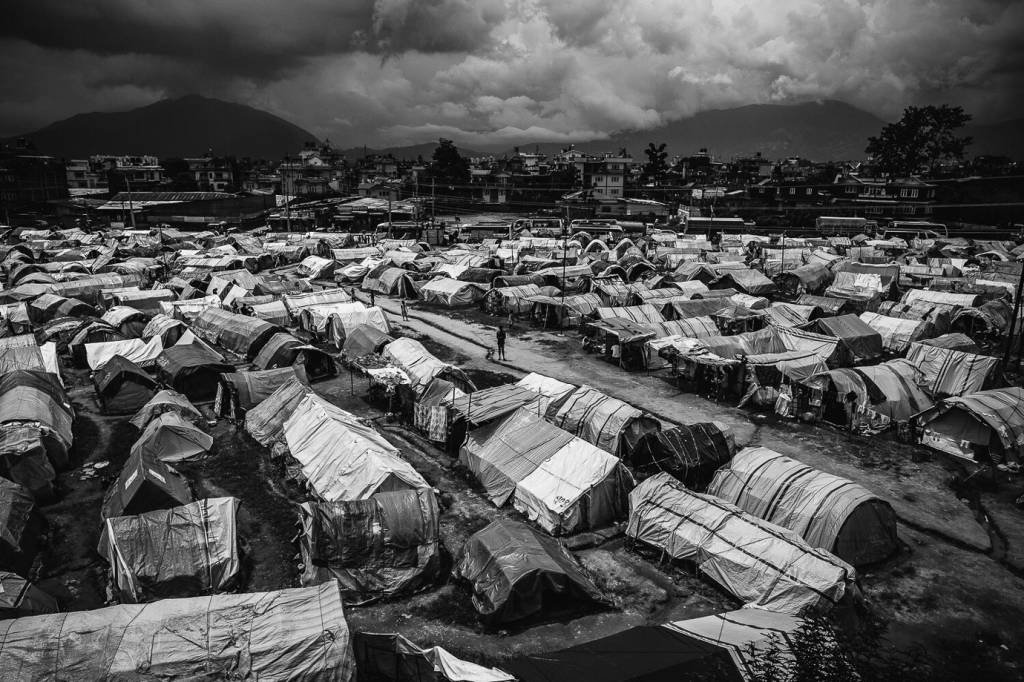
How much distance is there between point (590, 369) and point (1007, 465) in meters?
14.2

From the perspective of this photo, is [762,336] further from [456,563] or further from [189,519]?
[189,519]

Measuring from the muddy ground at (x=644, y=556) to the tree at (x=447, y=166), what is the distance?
8746 centimetres

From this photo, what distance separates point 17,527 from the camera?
43.2ft

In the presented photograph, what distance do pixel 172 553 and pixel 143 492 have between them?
287 centimetres

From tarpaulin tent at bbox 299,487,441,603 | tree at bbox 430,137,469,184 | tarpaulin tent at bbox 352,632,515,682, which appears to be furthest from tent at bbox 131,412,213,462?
tree at bbox 430,137,469,184

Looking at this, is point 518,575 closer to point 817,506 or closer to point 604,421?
point 817,506

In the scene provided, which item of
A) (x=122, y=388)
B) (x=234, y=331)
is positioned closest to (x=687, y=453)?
(x=122, y=388)

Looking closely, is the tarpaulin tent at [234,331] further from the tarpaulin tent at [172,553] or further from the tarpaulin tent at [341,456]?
the tarpaulin tent at [172,553]

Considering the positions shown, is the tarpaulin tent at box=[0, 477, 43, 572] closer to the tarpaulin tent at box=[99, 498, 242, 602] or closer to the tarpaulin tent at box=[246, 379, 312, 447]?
the tarpaulin tent at box=[99, 498, 242, 602]

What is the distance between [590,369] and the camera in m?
26.5

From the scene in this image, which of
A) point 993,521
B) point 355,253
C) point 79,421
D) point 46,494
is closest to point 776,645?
point 993,521

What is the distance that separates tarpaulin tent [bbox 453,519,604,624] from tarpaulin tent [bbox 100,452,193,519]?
7241 mm

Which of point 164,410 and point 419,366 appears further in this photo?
point 419,366

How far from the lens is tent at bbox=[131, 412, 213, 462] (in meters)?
A: 17.5
